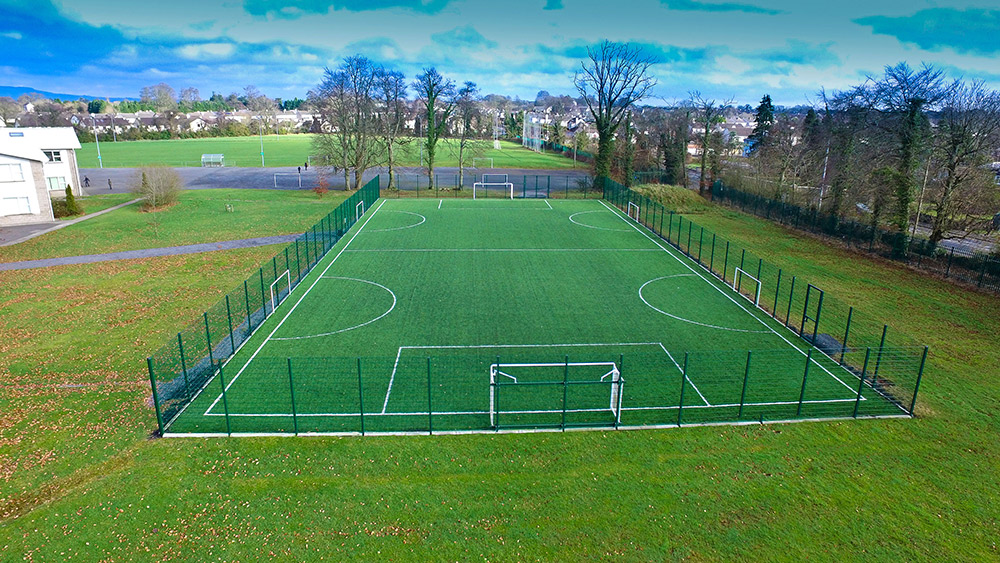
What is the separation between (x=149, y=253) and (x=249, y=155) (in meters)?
61.9

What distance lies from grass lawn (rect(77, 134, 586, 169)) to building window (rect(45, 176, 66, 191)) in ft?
93.8

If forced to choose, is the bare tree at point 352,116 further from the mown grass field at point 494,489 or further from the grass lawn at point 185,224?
the mown grass field at point 494,489

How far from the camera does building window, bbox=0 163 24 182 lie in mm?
34594

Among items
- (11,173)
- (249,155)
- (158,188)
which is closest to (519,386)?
(158,188)

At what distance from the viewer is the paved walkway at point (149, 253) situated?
2675cm

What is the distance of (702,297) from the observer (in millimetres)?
22203

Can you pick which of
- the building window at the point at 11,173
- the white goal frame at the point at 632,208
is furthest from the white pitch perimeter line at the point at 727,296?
the building window at the point at 11,173

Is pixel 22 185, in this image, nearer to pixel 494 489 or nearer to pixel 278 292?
pixel 278 292

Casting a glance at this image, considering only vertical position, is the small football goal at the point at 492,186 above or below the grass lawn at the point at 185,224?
above

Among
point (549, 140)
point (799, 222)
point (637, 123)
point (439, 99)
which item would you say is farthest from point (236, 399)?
point (549, 140)

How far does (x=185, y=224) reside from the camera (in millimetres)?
35500

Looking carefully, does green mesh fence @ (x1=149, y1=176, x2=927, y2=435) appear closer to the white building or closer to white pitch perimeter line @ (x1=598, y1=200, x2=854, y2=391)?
white pitch perimeter line @ (x1=598, y1=200, x2=854, y2=391)

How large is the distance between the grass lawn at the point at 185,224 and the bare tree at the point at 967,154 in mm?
34022

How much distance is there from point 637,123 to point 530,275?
50.4m
